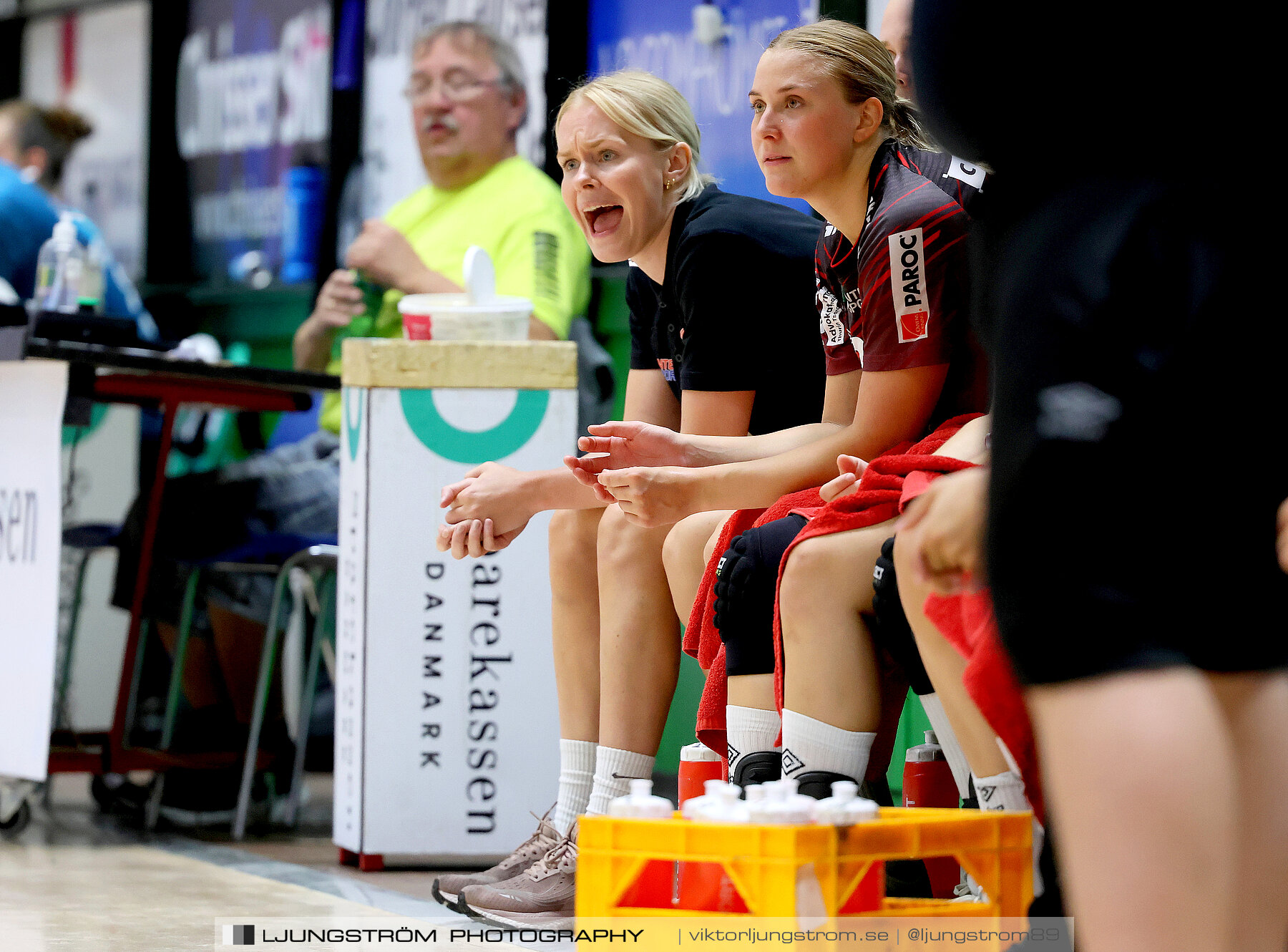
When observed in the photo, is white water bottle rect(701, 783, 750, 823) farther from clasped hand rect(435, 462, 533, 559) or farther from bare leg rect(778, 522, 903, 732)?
clasped hand rect(435, 462, 533, 559)

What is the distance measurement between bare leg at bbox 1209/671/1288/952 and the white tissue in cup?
184 cm

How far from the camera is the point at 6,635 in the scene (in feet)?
9.79

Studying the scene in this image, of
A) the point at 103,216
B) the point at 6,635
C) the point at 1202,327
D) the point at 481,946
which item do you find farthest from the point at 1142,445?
the point at 103,216

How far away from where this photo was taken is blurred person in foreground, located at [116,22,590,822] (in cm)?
320

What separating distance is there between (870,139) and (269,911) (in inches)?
53.1

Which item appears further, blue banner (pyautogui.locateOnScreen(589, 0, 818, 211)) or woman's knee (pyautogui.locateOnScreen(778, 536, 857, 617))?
blue banner (pyautogui.locateOnScreen(589, 0, 818, 211))

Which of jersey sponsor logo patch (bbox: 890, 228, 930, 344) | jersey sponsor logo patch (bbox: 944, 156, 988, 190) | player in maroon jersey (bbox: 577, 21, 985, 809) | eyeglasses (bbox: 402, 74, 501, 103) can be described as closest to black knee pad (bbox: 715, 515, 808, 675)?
player in maroon jersey (bbox: 577, 21, 985, 809)

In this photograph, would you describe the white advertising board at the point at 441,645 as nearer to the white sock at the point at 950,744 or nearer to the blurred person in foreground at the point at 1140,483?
the white sock at the point at 950,744

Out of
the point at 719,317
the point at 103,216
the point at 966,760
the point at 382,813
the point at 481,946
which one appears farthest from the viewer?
the point at 103,216

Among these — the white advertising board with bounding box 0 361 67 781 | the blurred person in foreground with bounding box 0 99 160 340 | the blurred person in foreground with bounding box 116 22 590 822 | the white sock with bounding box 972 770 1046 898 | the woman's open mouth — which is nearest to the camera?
the white sock with bounding box 972 770 1046 898

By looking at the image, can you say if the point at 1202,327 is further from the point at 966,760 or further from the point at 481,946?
the point at 481,946

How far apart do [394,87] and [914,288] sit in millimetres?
3104

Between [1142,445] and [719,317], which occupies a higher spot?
[719,317]

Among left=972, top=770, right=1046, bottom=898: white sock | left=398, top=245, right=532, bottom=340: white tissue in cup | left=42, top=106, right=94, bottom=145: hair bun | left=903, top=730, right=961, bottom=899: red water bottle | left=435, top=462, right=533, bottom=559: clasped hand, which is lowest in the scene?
left=903, top=730, right=961, bottom=899: red water bottle
